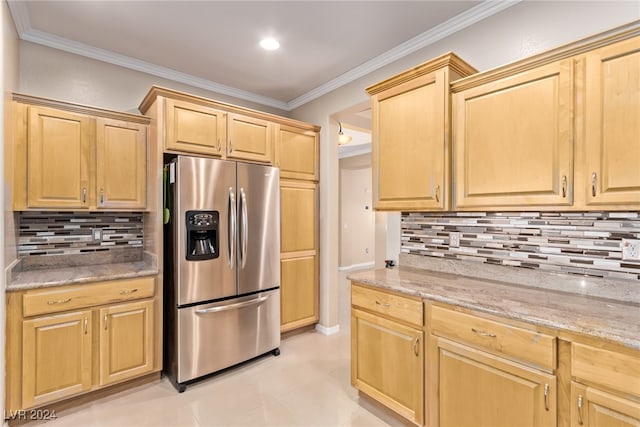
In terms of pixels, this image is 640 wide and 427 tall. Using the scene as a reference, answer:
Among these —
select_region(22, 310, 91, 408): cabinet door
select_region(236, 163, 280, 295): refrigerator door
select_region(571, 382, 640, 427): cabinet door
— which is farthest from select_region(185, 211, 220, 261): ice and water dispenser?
select_region(571, 382, 640, 427): cabinet door

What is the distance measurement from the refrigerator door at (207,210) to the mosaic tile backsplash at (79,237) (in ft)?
2.63

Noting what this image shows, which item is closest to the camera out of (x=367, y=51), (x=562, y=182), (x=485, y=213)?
(x=562, y=182)

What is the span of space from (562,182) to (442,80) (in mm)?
908

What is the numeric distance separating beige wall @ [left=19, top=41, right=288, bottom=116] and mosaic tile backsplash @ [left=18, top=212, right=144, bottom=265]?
97 cm

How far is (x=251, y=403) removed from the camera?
90.0 inches

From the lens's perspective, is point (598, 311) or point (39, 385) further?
point (39, 385)

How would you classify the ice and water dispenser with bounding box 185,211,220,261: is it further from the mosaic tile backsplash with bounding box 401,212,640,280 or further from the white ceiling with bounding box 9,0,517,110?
the mosaic tile backsplash with bounding box 401,212,640,280

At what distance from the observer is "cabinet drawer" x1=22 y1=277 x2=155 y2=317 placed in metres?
2.04

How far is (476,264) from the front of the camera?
7.33ft

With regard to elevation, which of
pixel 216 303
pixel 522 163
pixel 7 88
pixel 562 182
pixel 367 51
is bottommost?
pixel 216 303

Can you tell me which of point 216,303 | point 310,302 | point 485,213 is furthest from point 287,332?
point 485,213

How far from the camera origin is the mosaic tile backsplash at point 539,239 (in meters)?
1.70

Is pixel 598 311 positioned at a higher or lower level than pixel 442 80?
lower

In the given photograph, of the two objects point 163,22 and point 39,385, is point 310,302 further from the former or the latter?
point 163,22
